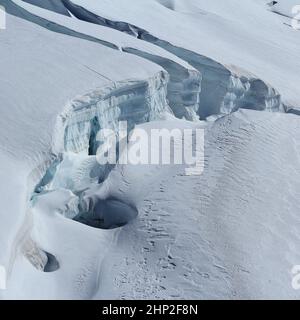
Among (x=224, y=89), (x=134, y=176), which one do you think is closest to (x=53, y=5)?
(x=224, y=89)

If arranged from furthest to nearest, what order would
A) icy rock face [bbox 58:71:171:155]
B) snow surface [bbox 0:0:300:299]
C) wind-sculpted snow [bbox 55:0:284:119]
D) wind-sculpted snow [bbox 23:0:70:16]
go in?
wind-sculpted snow [bbox 23:0:70:16] → wind-sculpted snow [bbox 55:0:284:119] → icy rock face [bbox 58:71:171:155] → snow surface [bbox 0:0:300:299]

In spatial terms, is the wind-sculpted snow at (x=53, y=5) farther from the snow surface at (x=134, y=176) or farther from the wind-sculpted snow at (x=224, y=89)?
the wind-sculpted snow at (x=224, y=89)

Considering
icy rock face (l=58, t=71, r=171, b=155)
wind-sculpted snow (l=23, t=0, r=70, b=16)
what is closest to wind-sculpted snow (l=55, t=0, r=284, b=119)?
icy rock face (l=58, t=71, r=171, b=155)

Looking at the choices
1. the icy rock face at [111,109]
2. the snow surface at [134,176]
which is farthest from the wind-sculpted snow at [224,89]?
the icy rock face at [111,109]

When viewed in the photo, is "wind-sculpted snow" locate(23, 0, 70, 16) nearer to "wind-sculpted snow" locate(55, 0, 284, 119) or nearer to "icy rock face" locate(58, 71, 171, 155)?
"wind-sculpted snow" locate(55, 0, 284, 119)

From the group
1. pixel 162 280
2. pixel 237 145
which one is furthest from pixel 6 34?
pixel 162 280
